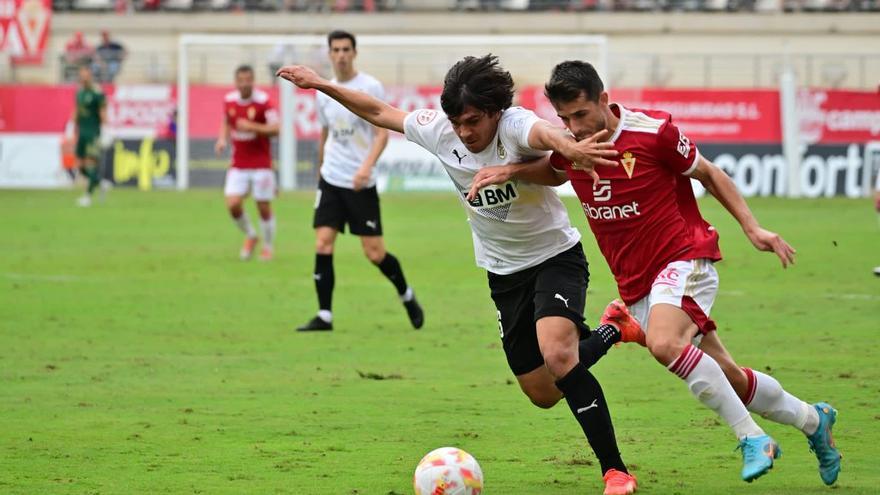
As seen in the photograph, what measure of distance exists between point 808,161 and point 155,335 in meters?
21.1

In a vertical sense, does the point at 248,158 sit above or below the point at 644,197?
below

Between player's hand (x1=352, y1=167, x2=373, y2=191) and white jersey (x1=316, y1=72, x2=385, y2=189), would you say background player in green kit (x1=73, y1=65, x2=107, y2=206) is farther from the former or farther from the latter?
player's hand (x1=352, y1=167, x2=373, y2=191)

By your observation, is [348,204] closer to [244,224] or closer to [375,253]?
[375,253]

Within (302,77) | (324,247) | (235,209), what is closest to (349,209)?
(324,247)

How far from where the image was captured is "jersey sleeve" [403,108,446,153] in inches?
288

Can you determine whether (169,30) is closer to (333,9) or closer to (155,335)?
(333,9)

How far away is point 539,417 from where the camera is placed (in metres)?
8.89

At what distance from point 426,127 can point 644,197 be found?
3.83ft

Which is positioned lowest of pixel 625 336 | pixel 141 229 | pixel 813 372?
pixel 141 229

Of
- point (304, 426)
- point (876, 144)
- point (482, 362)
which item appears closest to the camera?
point (304, 426)

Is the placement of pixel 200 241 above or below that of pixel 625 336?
below

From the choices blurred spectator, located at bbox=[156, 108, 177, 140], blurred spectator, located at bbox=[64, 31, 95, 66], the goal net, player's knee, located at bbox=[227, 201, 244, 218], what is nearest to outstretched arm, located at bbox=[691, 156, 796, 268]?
player's knee, located at bbox=[227, 201, 244, 218]

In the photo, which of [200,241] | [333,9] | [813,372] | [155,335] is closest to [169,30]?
[333,9]

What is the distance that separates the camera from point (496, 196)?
23.4 feet
